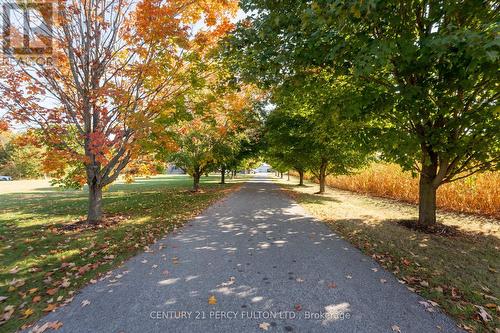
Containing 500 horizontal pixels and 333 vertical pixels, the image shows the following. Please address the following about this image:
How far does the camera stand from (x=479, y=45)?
327 cm

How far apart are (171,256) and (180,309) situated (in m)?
2.11

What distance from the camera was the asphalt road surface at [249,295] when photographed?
304 cm

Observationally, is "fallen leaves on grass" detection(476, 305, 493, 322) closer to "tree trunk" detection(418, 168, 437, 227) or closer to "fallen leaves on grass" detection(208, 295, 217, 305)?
"fallen leaves on grass" detection(208, 295, 217, 305)

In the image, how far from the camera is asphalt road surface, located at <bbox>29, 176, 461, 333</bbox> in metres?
3.04

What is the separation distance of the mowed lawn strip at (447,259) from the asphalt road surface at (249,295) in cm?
30

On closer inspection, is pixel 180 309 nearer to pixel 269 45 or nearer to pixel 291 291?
pixel 291 291

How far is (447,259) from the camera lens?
5.22 metres

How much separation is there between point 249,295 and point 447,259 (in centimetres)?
424

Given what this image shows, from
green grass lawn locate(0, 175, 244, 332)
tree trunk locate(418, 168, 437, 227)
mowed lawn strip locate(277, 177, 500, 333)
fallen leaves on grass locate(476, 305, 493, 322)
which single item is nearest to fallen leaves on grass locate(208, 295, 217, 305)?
green grass lawn locate(0, 175, 244, 332)

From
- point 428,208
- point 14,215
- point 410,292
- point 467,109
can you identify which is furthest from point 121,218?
point 467,109

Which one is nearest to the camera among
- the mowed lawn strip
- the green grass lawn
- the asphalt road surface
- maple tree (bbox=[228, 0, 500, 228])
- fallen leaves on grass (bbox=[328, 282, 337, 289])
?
the asphalt road surface

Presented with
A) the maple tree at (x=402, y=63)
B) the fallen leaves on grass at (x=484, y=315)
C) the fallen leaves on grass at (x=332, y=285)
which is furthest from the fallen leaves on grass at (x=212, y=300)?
the maple tree at (x=402, y=63)

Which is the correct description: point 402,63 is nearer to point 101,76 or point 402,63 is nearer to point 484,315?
point 484,315

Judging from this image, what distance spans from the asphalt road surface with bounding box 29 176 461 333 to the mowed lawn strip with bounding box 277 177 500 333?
30 centimetres
